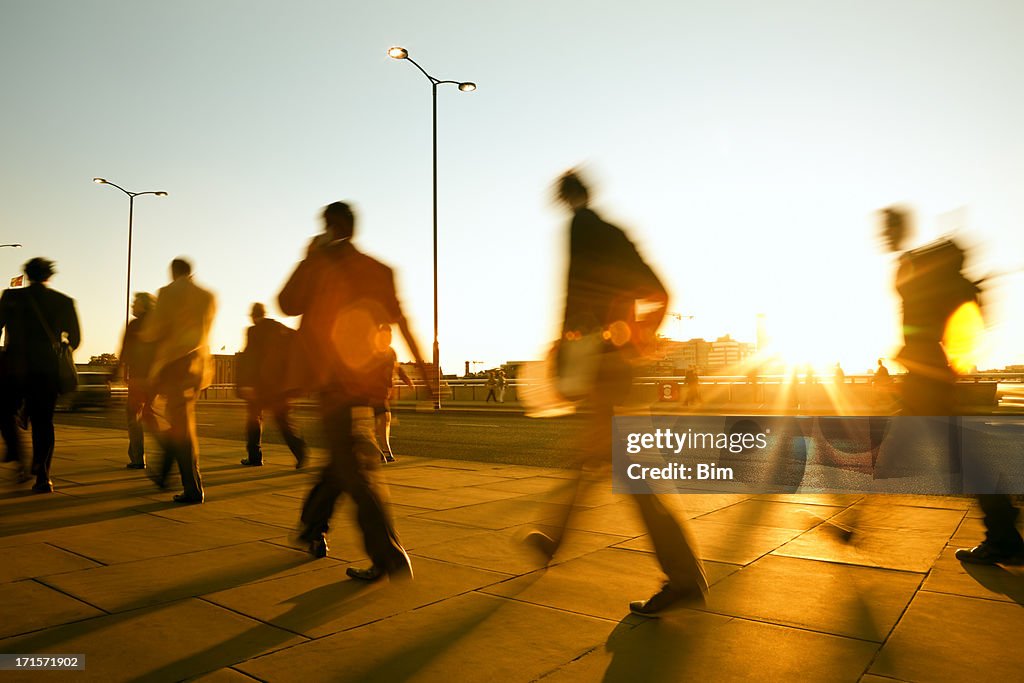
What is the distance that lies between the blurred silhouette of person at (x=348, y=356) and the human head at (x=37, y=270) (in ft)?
13.0

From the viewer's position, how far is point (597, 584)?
3697mm

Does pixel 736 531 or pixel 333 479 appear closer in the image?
pixel 333 479

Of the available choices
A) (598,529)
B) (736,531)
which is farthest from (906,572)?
(598,529)

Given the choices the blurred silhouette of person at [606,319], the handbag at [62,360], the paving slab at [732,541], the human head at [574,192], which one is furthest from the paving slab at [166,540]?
the human head at [574,192]

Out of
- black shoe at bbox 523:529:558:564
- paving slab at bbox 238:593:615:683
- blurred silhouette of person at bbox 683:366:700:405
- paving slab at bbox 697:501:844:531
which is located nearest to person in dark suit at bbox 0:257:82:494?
paving slab at bbox 238:593:615:683

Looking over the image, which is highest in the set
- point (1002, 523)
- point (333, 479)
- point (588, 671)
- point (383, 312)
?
point (383, 312)

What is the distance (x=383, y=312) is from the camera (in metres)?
3.75

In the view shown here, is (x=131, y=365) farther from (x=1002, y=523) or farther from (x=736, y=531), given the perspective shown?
(x=1002, y=523)

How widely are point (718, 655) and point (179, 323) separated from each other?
15.2 feet

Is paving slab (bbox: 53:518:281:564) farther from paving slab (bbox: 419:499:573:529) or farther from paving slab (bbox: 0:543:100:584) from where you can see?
paving slab (bbox: 419:499:573:529)

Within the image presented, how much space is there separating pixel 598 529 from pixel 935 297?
2.52 metres

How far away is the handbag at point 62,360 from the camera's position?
20.5 ft

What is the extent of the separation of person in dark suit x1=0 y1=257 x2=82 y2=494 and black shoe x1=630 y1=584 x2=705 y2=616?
5.42 m

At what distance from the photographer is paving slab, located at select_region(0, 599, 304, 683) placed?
8.25 feet
